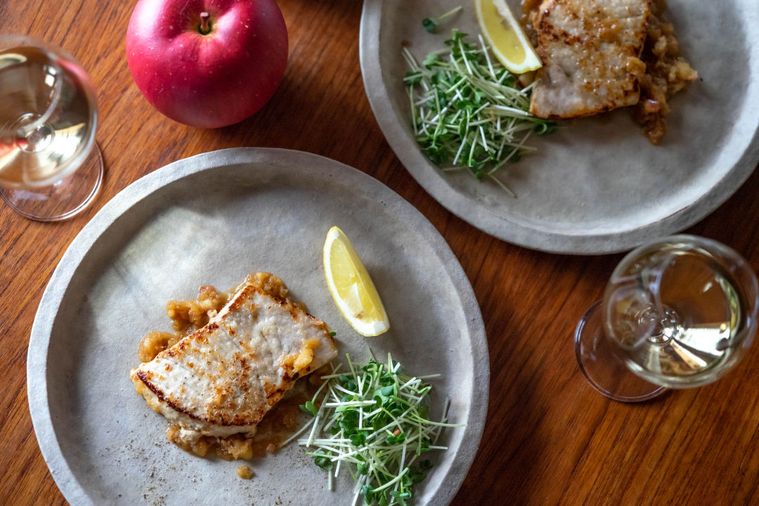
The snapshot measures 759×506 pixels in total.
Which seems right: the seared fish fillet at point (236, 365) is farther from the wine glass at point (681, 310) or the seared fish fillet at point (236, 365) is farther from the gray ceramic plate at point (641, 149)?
the wine glass at point (681, 310)

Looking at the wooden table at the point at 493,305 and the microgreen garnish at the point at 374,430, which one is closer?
the microgreen garnish at the point at 374,430

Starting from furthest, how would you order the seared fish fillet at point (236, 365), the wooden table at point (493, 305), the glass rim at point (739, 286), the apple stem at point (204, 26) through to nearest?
the wooden table at point (493, 305)
the seared fish fillet at point (236, 365)
the apple stem at point (204, 26)
the glass rim at point (739, 286)

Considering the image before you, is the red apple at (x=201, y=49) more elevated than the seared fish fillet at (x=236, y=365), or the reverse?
the red apple at (x=201, y=49)

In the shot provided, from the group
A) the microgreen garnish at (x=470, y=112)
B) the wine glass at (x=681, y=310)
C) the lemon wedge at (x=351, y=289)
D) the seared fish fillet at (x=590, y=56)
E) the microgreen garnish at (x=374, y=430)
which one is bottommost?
the microgreen garnish at (x=374, y=430)

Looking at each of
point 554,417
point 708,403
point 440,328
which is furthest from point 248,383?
point 708,403

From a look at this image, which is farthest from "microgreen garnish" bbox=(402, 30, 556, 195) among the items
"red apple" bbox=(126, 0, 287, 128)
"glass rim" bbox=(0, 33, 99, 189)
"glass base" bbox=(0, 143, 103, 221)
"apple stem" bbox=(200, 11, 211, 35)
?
"glass base" bbox=(0, 143, 103, 221)

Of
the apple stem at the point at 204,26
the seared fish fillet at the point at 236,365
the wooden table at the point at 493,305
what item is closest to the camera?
the apple stem at the point at 204,26

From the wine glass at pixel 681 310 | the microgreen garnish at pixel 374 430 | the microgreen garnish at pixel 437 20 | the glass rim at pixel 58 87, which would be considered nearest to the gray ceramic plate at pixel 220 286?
the microgreen garnish at pixel 374 430

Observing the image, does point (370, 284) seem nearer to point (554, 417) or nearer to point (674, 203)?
point (554, 417)
